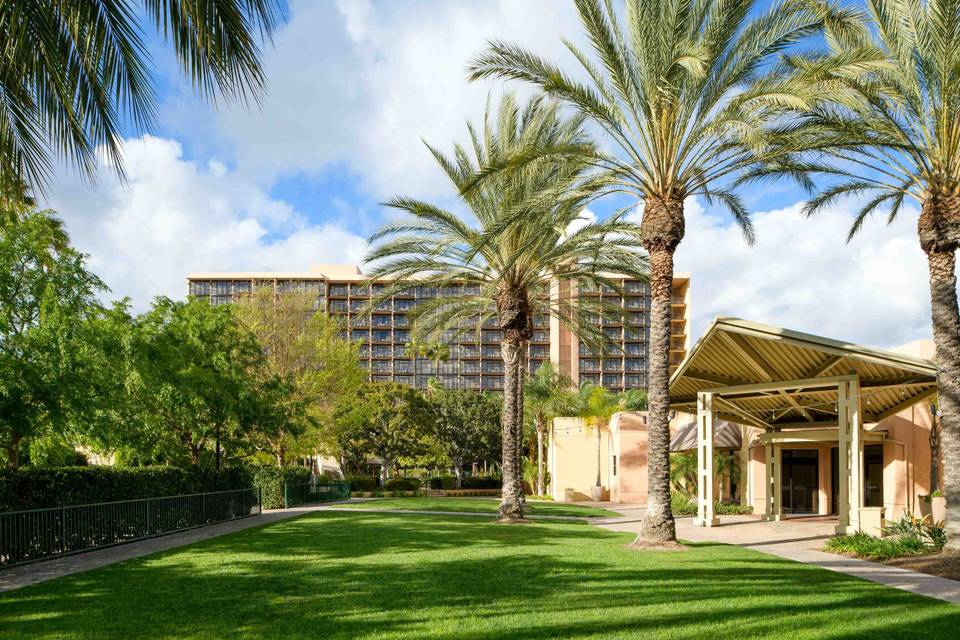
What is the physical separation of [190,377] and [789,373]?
1722 centimetres

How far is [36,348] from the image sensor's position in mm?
16688

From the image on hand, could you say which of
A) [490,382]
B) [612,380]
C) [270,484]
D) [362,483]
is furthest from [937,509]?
[490,382]

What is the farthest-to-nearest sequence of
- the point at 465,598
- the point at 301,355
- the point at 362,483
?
the point at 362,483 < the point at 301,355 < the point at 465,598

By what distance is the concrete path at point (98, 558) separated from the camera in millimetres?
13586

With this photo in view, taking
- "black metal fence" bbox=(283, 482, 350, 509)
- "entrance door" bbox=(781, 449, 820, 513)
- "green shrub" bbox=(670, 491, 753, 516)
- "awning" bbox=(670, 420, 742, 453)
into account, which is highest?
"awning" bbox=(670, 420, 742, 453)

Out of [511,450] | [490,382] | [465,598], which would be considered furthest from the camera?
[490,382]

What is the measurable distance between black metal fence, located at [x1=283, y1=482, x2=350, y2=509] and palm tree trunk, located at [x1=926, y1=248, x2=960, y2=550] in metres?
26.8

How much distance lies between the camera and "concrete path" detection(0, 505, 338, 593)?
13.6m

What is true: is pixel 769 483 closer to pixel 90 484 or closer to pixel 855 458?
pixel 855 458

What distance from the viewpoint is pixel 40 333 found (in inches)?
657

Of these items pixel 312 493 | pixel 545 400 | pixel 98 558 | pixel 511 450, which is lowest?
pixel 312 493

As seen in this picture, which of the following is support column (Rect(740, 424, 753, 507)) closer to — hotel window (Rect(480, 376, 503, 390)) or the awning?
the awning

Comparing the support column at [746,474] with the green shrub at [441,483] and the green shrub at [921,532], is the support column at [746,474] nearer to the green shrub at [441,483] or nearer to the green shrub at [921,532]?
the green shrub at [921,532]

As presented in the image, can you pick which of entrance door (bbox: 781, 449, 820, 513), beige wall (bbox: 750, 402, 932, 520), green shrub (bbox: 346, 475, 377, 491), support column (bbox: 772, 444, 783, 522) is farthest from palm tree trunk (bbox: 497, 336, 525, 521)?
green shrub (bbox: 346, 475, 377, 491)
